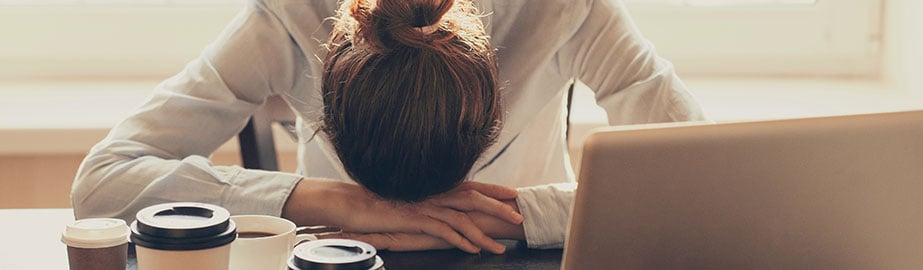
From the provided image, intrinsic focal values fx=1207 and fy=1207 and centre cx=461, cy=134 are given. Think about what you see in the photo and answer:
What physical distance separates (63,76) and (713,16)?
1287 millimetres

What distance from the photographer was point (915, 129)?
32.2 inches

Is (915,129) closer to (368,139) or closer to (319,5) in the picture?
(368,139)

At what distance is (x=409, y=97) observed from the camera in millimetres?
1159

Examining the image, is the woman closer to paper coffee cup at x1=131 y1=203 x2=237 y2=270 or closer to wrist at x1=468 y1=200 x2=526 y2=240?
wrist at x1=468 y1=200 x2=526 y2=240

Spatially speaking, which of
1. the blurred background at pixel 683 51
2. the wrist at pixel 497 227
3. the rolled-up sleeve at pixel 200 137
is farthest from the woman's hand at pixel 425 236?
the blurred background at pixel 683 51

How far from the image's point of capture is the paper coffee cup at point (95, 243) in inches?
39.3

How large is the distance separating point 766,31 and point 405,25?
1377 mm

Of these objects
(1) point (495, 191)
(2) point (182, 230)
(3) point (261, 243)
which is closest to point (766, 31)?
(1) point (495, 191)

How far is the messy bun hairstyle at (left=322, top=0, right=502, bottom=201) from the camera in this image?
1165 millimetres

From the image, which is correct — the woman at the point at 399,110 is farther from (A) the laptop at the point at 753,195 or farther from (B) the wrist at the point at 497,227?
(A) the laptop at the point at 753,195

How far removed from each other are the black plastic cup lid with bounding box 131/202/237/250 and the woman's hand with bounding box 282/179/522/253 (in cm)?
27

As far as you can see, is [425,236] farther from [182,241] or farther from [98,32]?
[98,32]

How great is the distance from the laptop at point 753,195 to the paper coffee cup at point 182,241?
29 cm

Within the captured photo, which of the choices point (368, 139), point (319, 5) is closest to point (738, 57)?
point (319, 5)
